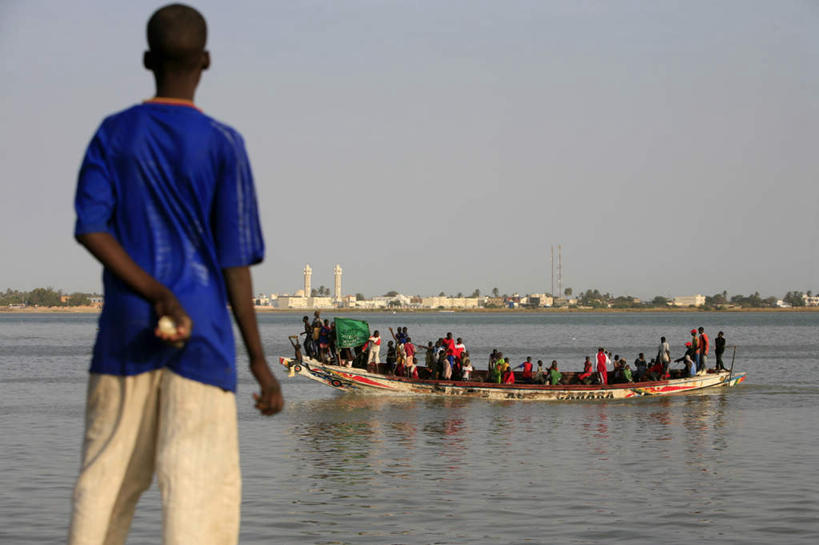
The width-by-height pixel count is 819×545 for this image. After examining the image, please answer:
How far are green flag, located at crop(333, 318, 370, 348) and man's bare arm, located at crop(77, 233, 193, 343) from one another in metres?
34.1

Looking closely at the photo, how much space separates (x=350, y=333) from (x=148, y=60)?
3420cm

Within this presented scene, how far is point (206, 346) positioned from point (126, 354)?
10.1 inches

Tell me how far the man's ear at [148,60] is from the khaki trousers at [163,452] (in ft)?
3.58

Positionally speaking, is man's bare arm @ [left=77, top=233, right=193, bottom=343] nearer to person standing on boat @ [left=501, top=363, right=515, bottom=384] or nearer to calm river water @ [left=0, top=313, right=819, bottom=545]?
calm river water @ [left=0, top=313, right=819, bottom=545]

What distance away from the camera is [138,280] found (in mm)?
3328

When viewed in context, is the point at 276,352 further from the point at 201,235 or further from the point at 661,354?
the point at 201,235

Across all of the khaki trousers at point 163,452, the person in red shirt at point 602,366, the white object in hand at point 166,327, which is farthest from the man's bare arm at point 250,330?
the person in red shirt at point 602,366

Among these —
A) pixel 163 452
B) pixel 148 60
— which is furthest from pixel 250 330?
pixel 148 60

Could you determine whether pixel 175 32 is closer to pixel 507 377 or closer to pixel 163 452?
pixel 163 452

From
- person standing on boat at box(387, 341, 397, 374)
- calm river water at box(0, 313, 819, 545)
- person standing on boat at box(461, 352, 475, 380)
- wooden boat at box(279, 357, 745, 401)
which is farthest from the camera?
person standing on boat at box(387, 341, 397, 374)

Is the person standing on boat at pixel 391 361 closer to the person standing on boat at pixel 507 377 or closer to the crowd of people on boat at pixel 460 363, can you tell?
the crowd of people on boat at pixel 460 363

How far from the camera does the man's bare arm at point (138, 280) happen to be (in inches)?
129

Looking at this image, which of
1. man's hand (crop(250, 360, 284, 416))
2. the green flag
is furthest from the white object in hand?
the green flag

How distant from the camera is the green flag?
37.5 meters
